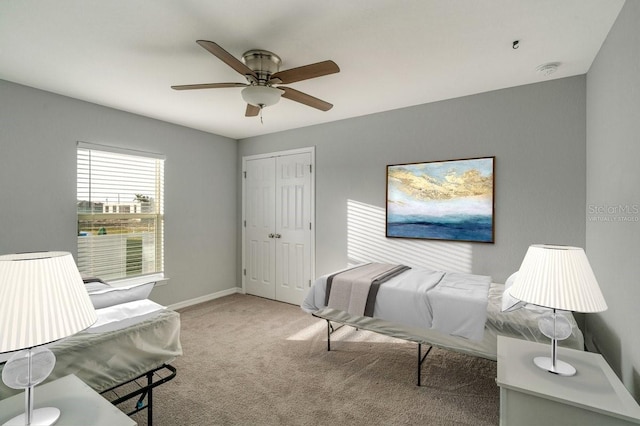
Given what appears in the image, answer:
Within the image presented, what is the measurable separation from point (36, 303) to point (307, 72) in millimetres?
1856

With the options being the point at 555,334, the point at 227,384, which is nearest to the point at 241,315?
the point at 227,384

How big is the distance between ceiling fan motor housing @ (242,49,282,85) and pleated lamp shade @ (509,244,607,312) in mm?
2127

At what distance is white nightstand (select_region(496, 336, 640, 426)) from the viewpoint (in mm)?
1222

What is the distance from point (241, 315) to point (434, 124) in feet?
11.1

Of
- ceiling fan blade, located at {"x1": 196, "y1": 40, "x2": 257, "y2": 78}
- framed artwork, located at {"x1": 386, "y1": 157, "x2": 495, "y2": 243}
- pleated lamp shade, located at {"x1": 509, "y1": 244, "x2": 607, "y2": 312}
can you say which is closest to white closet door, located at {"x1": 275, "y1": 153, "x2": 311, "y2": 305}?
framed artwork, located at {"x1": 386, "y1": 157, "x2": 495, "y2": 243}

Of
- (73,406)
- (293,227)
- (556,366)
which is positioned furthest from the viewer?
(293,227)

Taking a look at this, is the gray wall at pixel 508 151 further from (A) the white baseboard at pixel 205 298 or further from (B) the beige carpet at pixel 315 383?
(A) the white baseboard at pixel 205 298

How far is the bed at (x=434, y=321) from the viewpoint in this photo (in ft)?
6.96

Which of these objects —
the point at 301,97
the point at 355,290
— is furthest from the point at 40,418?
the point at 301,97

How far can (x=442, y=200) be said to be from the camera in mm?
3367

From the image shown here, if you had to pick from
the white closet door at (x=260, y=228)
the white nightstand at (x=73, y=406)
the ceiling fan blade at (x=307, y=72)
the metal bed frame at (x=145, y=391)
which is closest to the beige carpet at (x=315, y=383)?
the metal bed frame at (x=145, y=391)

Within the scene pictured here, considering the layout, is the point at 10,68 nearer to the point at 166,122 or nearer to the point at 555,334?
the point at 166,122

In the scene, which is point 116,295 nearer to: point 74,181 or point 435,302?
point 74,181

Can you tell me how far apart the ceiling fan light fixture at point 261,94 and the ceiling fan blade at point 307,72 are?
10 centimetres
